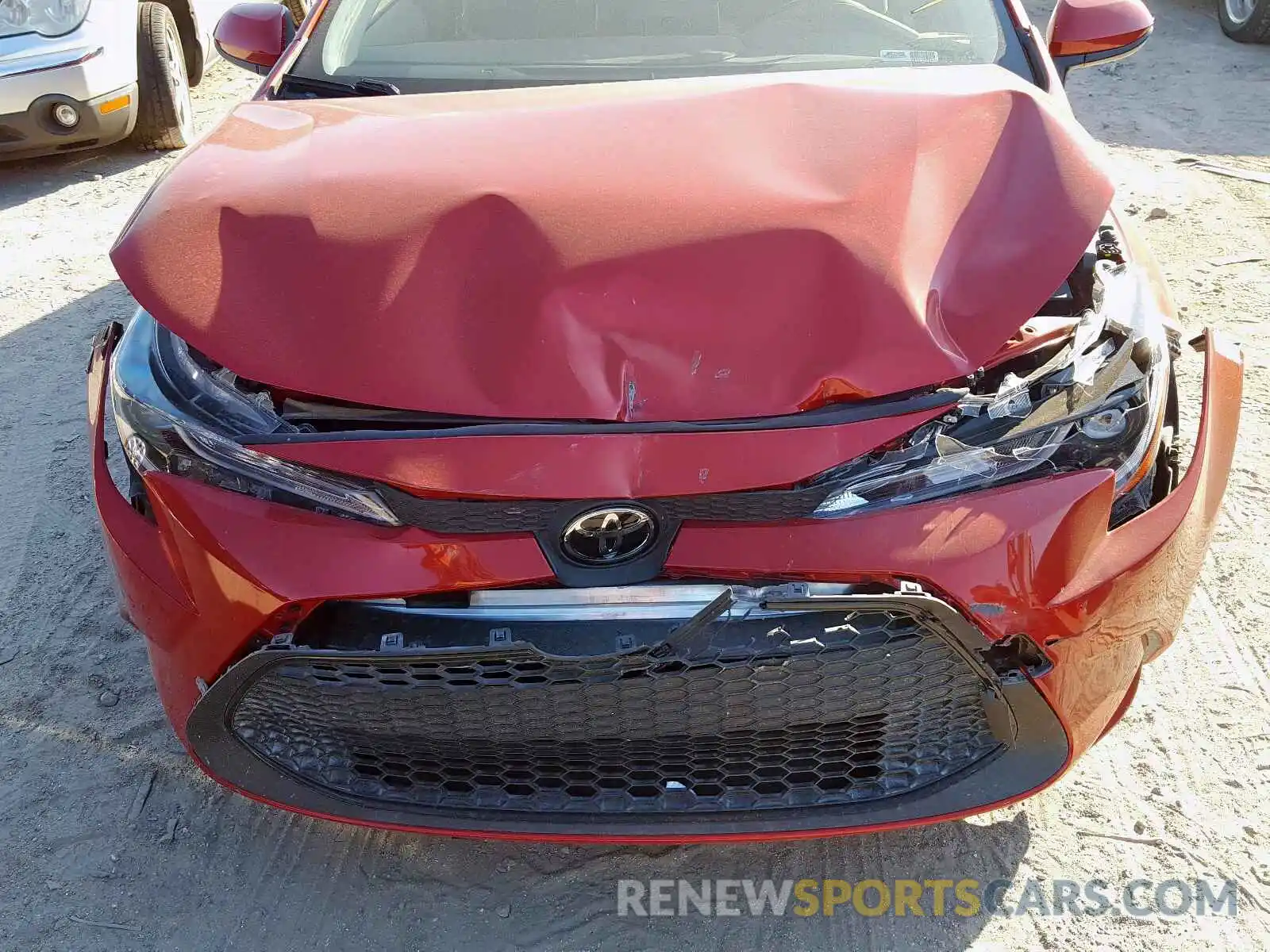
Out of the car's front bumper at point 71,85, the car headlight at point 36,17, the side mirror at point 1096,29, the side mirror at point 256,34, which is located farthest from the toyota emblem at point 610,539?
the car headlight at point 36,17

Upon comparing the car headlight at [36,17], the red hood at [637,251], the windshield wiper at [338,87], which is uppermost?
the red hood at [637,251]

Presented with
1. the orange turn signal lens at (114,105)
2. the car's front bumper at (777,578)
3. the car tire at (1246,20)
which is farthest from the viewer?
the car tire at (1246,20)

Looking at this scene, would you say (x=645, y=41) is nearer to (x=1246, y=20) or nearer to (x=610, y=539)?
(x=610, y=539)

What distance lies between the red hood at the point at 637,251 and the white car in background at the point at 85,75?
3117 mm

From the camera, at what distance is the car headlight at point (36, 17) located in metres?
4.65

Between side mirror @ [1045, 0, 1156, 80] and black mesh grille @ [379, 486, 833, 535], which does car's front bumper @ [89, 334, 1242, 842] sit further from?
side mirror @ [1045, 0, 1156, 80]

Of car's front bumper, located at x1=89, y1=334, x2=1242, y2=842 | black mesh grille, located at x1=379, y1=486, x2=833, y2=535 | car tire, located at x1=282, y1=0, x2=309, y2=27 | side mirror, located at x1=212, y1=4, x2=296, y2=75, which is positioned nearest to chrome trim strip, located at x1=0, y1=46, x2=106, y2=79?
car tire, located at x1=282, y1=0, x2=309, y2=27

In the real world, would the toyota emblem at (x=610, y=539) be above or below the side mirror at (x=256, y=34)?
below

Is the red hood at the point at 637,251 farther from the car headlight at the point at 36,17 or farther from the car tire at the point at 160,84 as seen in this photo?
the car tire at the point at 160,84

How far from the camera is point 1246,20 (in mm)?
6531

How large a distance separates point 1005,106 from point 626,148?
72cm

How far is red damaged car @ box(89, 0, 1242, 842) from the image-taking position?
5.32ft

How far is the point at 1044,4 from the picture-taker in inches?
290

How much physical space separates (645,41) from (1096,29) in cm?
116
